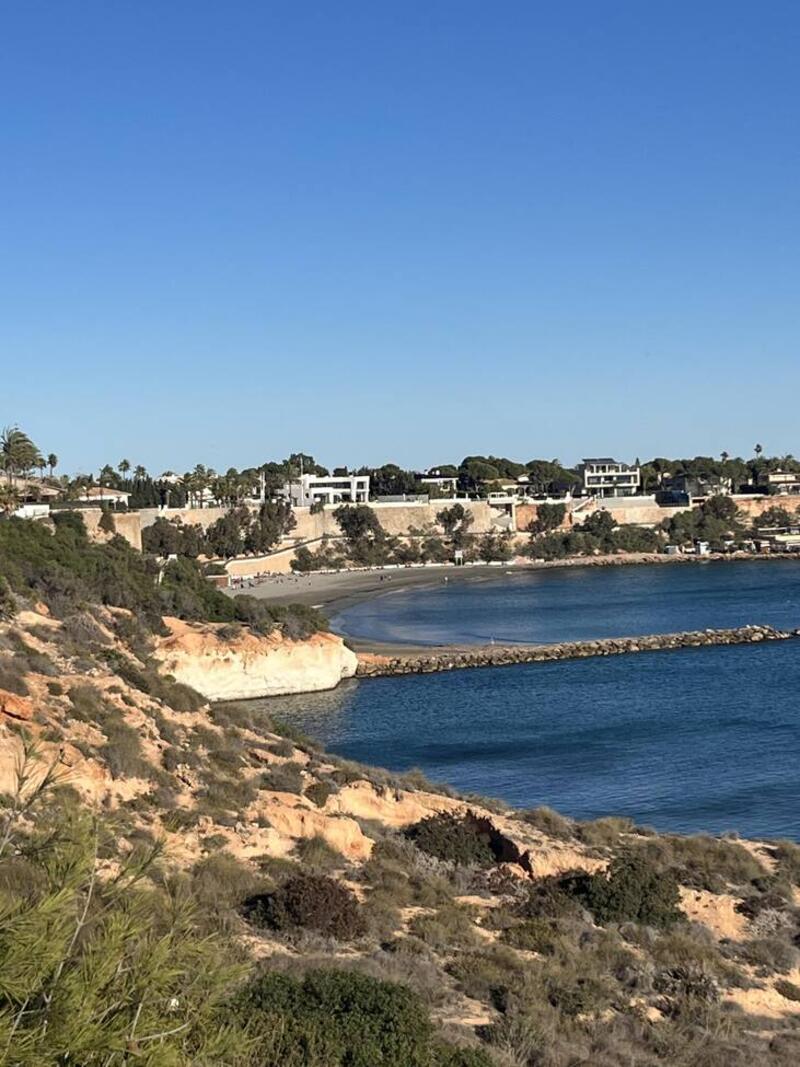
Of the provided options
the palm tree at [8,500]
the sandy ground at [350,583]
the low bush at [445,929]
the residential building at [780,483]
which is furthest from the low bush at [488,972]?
the residential building at [780,483]

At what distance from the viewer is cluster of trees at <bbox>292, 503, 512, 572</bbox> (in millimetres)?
127938

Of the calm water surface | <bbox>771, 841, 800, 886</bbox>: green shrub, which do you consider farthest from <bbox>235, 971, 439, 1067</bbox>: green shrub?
the calm water surface

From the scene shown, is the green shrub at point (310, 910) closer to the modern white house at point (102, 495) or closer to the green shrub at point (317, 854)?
the green shrub at point (317, 854)

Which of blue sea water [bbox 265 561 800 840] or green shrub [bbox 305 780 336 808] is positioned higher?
green shrub [bbox 305 780 336 808]

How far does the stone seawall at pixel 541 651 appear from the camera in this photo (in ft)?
215

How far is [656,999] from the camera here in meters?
15.4

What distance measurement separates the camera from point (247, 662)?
53.7 metres

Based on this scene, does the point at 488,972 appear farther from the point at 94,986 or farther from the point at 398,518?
the point at 398,518

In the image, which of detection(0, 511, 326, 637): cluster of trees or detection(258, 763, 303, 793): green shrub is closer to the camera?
detection(258, 763, 303, 793): green shrub

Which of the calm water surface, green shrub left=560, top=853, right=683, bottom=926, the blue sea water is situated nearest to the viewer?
green shrub left=560, top=853, right=683, bottom=926

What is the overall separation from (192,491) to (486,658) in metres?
78.3

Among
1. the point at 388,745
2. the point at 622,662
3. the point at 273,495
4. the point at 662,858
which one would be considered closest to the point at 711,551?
the point at 273,495

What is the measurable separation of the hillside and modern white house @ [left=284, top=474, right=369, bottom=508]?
377 feet

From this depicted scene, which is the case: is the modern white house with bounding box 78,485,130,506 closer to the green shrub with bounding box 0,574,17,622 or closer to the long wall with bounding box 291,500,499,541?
the long wall with bounding box 291,500,499,541
